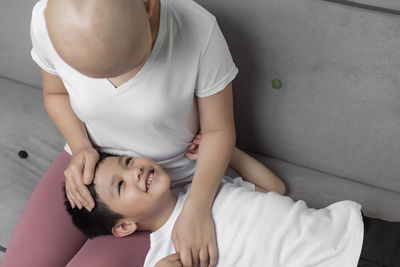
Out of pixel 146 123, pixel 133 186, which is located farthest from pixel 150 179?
pixel 146 123

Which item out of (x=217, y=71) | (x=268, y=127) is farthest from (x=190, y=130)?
(x=268, y=127)

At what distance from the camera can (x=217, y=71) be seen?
0.99 m

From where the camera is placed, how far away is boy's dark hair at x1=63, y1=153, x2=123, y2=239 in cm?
110

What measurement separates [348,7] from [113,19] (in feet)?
1.96

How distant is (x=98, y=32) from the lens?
71cm

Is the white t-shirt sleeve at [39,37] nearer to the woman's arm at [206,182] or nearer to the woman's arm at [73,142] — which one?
the woman's arm at [73,142]

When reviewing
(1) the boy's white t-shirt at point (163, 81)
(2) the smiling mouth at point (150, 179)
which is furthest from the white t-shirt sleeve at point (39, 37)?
(2) the smiling mouth at point (150, 179)

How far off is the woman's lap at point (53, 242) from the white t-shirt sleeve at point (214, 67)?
1.36 ft

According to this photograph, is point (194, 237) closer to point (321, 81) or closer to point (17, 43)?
point (321, 81)

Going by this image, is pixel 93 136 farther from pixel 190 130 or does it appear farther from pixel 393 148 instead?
pixel 393 148

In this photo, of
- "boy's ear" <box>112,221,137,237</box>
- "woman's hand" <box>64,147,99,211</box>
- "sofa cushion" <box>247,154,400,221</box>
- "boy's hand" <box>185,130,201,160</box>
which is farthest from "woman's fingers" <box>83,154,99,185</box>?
"sofa cushion" <box>247,154,400,221</box>

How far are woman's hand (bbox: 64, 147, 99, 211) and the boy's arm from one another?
0.41 metres

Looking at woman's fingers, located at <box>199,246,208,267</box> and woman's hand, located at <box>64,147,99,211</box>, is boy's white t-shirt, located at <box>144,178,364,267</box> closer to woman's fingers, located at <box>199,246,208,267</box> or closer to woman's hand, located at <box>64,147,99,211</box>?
woman's fingers, located at <box>199,246,208,267</box>

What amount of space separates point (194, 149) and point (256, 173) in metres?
0.21
